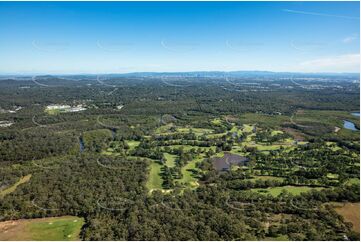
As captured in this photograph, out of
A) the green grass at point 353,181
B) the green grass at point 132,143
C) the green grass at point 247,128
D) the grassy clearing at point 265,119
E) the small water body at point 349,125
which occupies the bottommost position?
the green grass at point 132,143

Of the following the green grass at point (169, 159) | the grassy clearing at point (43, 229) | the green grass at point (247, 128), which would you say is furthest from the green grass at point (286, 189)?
the green grass at point (247, 128)

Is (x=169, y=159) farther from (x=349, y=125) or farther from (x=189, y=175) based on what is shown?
(x=349, y=125)

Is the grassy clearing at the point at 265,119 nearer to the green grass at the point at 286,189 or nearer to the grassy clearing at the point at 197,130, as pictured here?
the grassy clearing at the point at 197,130

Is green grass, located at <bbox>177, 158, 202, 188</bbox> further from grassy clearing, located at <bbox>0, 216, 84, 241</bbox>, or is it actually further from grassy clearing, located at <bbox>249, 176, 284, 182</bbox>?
grassy clearing, located at <bbox>0, 216, 84, 241</bbox>

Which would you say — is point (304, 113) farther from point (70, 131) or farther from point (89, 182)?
point (89, 182)

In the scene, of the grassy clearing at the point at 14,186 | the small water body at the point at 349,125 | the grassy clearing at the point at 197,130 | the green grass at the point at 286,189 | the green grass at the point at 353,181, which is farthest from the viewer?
the small water body at the point at 349,125

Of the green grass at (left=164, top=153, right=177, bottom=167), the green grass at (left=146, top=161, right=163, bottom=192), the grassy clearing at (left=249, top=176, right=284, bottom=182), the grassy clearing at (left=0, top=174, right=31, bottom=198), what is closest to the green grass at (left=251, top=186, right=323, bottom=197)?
the grassy clearing at (left=249, top=176, right=284, bottom=182)

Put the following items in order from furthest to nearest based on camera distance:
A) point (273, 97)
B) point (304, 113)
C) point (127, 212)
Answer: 1. point (273, 97)
2. point (304, 113)
3. point (127, 212)

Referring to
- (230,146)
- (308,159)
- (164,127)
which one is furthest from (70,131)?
(308,159)
